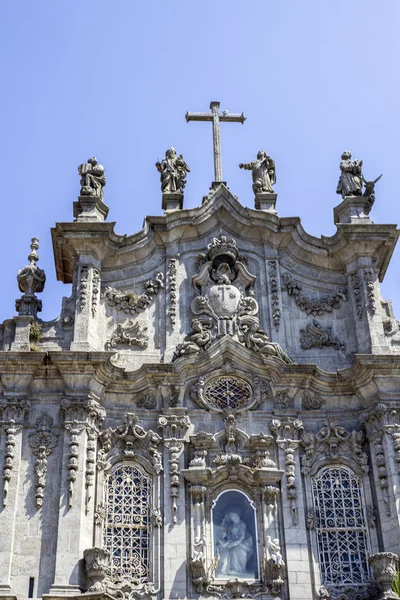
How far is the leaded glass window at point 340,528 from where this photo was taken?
1741cm

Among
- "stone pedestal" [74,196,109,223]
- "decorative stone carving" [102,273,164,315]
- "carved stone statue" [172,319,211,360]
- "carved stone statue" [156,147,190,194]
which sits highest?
"carved stone statue" [156,147,190,194]

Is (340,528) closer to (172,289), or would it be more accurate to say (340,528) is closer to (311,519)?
(311,519)

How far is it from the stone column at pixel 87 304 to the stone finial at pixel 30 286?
2.44 feet

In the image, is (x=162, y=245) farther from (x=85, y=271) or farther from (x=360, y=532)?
(x=360, y=532)

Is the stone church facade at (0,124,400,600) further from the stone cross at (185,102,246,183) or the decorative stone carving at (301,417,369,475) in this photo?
the stone cross at (185,102,246,183)

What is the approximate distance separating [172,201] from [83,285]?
3.01 m

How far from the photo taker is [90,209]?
20500mm

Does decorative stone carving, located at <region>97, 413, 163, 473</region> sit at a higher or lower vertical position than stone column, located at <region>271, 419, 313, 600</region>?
higher

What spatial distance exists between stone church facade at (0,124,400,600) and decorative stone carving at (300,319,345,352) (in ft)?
0.13

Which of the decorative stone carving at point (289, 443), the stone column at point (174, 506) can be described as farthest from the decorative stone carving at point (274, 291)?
the stone column at point (174, 506)

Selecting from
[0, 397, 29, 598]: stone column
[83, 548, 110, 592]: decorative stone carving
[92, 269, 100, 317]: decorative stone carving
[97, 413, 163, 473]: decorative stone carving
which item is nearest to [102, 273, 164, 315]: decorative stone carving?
[92, 269, 100, 317]: decorative stone carving

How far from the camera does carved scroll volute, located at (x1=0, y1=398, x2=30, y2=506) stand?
17.4m

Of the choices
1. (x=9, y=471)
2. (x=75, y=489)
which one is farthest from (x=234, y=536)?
(x=9, y=471)

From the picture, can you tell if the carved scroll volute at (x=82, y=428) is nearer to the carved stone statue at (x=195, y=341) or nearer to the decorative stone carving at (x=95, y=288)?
the carved stone statue at (x=195, y=341)
